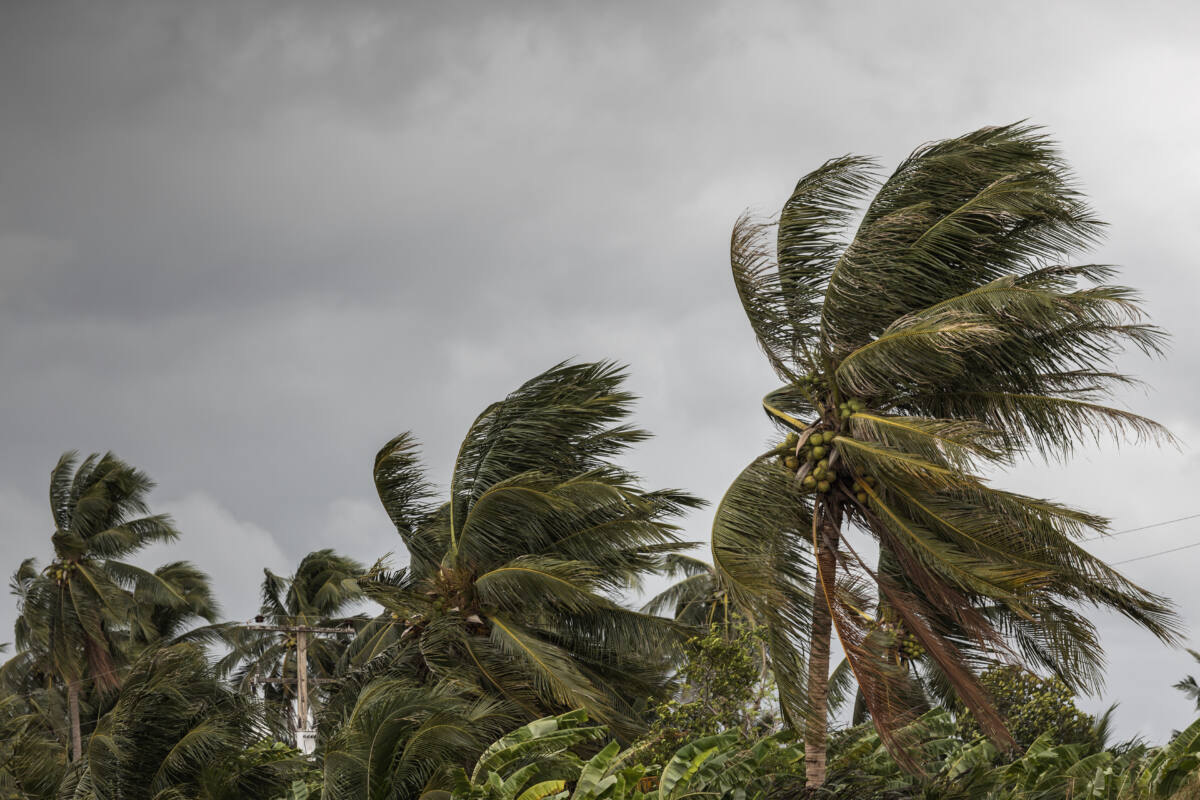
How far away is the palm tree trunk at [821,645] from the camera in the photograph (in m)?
14.1

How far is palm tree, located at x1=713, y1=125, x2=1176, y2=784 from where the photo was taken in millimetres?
13195

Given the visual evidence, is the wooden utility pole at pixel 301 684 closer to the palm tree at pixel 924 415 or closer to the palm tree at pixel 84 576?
the palm tree at pixel 84 576

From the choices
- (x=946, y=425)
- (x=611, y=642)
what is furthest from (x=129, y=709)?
(x=946, y=425)

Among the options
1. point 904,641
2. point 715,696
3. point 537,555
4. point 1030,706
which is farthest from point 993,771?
point 537,555

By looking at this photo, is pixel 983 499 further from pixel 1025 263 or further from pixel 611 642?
pixel 611 642

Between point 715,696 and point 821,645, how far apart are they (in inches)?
99.3

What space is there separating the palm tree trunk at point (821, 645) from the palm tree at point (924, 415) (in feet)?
0.08

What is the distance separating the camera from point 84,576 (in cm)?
3091

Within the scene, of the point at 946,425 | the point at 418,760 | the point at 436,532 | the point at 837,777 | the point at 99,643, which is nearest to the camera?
the point at 946,425

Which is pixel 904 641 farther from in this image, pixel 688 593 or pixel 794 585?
pixel 688 593

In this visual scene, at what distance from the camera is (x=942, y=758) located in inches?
733

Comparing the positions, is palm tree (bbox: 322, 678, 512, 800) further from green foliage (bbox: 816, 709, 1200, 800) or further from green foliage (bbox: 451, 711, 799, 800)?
green foliage (bbox: 816, 709, 1200, 800)

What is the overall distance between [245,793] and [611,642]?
5645 millimetres

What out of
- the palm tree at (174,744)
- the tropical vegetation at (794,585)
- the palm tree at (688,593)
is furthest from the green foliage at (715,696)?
the palm tree at (688,593)
